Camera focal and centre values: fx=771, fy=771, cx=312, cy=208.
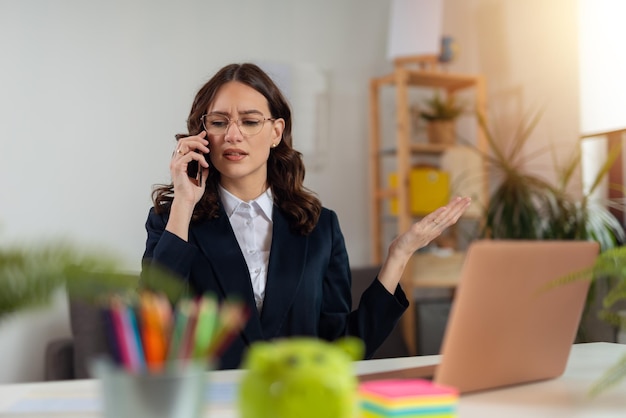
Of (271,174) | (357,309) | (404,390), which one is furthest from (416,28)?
(404,390)

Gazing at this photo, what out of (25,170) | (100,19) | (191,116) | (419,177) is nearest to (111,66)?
(100,19)

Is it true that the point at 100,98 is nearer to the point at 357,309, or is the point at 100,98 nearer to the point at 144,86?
the point at 144,86

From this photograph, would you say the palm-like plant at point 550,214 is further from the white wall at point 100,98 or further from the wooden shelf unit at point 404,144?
the white wall at point 100,98

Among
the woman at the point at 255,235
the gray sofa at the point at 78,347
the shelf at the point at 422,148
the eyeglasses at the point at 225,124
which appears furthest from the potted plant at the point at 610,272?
the shelf at the point at 422,148

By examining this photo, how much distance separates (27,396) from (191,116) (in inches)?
42.3

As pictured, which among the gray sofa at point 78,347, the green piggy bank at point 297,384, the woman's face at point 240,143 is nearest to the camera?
the green piggy bank at point 297,384

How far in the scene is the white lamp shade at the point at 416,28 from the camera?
4.02m

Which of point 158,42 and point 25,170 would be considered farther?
point 158,42

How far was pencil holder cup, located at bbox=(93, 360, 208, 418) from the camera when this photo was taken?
25.0 inches

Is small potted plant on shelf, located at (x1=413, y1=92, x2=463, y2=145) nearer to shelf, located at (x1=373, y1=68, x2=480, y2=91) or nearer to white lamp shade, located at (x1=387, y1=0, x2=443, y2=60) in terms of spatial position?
shelf, located at (x1=373, y1=68, x2=480, y2=91)

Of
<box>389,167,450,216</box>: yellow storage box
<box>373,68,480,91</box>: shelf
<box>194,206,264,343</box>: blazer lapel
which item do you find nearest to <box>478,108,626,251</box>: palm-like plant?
<box>389,167,450,216</box>: yellow storage box

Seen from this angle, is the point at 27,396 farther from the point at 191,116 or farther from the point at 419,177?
the point at 419,177

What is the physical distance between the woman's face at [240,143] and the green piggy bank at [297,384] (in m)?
1.25

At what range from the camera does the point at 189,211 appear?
5.72 feet
